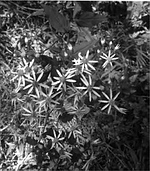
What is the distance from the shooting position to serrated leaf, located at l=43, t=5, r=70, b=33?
4.26ft

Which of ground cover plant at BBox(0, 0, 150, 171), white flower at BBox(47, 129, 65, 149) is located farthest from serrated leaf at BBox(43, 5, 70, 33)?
white flower at BBox(47, 129, 65, 149)

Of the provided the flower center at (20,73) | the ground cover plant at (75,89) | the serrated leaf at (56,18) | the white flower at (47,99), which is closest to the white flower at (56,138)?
the ground cover plant at (75,89)

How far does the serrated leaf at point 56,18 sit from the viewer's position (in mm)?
1297

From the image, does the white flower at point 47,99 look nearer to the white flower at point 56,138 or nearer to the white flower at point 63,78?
the white flower at point 63,78

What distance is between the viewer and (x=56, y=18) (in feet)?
4.31

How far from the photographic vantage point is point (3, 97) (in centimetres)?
157

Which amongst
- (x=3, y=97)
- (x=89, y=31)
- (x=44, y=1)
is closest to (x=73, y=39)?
(x=89, y=31)

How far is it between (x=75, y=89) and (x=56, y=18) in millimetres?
368

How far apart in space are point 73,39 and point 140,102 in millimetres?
558

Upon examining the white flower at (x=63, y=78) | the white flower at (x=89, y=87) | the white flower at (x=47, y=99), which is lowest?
the white flower at (x=47, y=99)

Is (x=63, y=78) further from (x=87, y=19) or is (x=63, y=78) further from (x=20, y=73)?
(x=87, y=19)

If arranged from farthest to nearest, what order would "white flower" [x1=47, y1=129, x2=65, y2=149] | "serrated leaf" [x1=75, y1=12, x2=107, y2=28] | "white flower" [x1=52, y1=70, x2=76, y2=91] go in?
1. "serrated leaf" [x1=75, y1=12, x2=107, y2=28]
2. "white flower" [x1=47, y1=129, x2=65, y2=149]
3. "white flower" [x1=52, y1=70, x2=76, y2=91]

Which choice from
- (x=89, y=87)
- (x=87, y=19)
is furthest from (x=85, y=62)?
(x=87, y=19)

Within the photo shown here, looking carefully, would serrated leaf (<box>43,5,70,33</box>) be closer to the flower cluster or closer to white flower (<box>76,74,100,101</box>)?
the flower cluster
